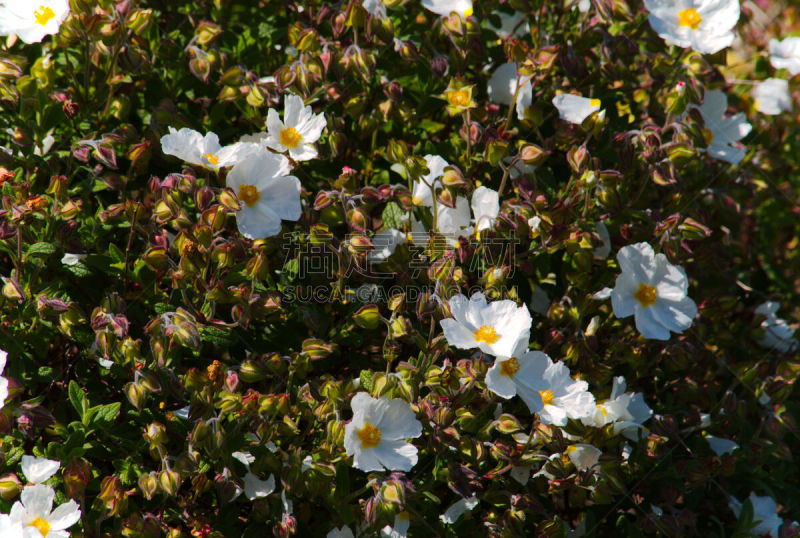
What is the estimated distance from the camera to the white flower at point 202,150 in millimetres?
1789

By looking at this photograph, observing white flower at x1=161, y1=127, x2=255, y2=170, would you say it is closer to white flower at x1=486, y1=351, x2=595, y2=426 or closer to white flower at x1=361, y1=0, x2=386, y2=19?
white flower at x1=361, y1=0, x2=386, y2=19

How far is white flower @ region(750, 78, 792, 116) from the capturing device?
10.2ft

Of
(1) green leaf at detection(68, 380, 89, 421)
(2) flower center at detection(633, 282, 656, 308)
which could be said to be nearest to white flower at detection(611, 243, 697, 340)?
(2) flower center at detection(633, 282, 656, 308)

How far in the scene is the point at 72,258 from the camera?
188 cm

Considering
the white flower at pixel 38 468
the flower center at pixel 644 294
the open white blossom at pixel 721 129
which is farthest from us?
the open white blossom at pixel 721 129

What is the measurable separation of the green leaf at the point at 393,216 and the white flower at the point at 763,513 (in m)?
1.30

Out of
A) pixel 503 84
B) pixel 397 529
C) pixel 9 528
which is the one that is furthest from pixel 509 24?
pixel 9 528

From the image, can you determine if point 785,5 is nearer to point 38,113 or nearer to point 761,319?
point 761,319

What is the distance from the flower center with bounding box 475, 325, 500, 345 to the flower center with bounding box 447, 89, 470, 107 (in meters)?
0.64

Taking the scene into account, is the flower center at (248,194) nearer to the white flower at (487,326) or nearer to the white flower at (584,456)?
the white flower at (487,326)

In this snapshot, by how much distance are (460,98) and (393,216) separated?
1.25ft

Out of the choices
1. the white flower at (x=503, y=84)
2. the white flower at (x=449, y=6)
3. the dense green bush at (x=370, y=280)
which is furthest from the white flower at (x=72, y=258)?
the white flower at (x=503, y=84)

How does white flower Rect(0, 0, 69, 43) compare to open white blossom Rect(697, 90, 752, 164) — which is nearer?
white flower Rect(0, 0, 69, 43)

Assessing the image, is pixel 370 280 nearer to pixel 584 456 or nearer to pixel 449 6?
pixel 584 456
